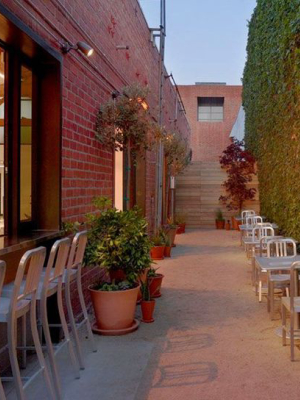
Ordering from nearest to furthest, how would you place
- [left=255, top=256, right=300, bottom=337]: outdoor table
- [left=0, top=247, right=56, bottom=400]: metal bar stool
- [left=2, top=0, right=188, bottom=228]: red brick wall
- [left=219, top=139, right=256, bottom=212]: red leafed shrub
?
[left=0, top=247, right=56, bottom=400]: metal bar stool, [left=2, top=0, right=188, bottom=228]: red brick wall, [left=255, top=256, right=300, bottom=337]: outdoor table, [left=219, top=139, right=256, bottom=212]: red leafed shrub

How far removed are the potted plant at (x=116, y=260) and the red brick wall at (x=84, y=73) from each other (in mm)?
376

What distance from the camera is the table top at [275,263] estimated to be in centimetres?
462

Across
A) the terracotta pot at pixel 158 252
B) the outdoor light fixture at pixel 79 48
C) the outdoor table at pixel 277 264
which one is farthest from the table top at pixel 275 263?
the terracotta pot at pixel 158 252

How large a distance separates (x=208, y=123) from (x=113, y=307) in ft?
88.0

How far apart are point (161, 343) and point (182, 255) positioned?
5506 millimetres

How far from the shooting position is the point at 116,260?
4.48m

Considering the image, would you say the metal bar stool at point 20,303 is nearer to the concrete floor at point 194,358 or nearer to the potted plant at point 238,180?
the concrete floor at point 194,358

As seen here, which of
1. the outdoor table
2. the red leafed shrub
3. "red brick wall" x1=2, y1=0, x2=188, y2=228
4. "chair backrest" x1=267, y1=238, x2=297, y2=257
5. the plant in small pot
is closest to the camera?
"red brick wall" x1=2, y1=0, x2=188, y2=228

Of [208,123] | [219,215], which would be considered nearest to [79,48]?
[219,215]

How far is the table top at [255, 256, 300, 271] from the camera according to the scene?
4.62 m

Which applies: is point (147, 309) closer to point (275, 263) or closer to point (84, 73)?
point (275, 263)

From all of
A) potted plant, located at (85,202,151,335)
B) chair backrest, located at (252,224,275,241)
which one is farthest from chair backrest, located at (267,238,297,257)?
potted plant, located at (85,202,151,335)

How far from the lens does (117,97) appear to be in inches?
258

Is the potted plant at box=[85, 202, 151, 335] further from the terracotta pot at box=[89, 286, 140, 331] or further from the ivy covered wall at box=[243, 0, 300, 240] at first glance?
the ivy covered wall at box=[243, 0, 300, 240]
